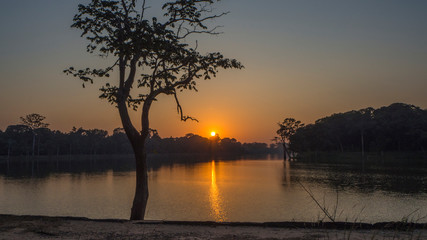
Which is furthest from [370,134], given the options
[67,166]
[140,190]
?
[140,190]

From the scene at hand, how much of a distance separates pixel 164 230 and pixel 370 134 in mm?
89305

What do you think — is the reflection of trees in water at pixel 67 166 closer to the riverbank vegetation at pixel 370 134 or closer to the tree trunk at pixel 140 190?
the riverbank vegetation at pixel 370 134

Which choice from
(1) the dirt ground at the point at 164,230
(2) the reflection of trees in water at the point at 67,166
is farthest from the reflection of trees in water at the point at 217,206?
(2) the reflection of trees in water at the point at 67,166

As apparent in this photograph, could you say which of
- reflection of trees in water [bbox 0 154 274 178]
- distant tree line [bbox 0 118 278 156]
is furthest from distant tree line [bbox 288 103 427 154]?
distant tree line [bbox 0 118 278 156]

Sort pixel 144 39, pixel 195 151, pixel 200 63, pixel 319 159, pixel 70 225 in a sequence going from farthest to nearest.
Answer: pixel 195 151, pixel 319 159, pixel 200 63, pixel 144 39, pixel 70 225

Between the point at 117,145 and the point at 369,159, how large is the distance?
103 meters

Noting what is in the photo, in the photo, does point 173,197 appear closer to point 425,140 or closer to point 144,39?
point 144,39

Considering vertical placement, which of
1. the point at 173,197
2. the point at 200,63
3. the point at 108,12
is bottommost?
the point at 173,197

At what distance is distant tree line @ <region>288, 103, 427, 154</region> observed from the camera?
76.4 m

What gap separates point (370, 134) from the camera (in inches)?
3497

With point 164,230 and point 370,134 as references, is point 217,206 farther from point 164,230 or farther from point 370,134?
point 370,134

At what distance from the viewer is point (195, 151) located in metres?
194

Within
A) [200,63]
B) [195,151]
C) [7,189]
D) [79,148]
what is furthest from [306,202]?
[195,151]

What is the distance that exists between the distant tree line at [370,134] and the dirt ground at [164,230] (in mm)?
70947
